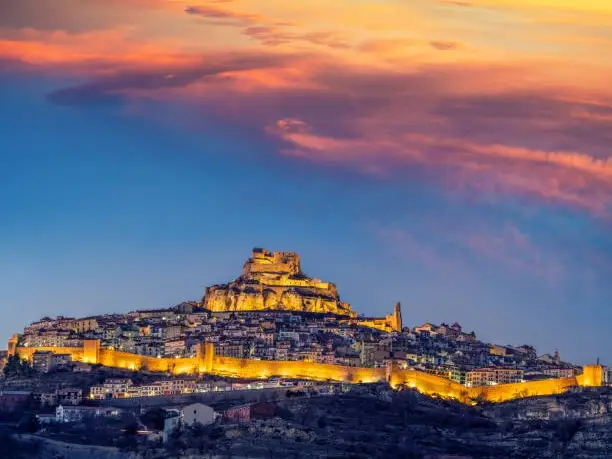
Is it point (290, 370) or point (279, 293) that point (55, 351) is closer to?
point (290, 370)

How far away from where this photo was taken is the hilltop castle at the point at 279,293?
7956 cm

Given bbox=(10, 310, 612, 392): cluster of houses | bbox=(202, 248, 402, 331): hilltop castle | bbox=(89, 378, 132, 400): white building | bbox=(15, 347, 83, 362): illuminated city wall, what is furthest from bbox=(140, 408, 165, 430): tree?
bbox=(202, 248, 402, 331): hilltop castle

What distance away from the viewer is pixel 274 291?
265ft

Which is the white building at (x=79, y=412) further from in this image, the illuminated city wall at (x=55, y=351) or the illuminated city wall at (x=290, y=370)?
the illuminated city wall at (x=55, y=351)

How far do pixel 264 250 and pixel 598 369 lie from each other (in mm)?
19234

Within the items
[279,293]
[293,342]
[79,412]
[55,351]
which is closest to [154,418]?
[79,412]

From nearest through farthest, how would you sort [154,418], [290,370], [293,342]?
1. [154,418]
2. [290,370]
3. [293,342]

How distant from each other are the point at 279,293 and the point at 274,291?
22 cm

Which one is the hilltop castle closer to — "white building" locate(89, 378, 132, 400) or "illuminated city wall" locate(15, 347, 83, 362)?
"illuminated city wall" locate(15, 347, 83, 362)

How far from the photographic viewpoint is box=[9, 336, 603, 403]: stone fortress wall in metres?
65.2

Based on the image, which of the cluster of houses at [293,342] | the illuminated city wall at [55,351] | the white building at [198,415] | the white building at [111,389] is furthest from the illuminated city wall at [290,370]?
the white building at [198,415]

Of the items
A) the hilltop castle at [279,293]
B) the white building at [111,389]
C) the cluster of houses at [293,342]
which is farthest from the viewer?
the hilltop castle at [279,293]

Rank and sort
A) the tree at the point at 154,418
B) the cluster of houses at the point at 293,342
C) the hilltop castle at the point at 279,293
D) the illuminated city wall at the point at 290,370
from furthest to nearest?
the hilltop castle at the point at 279,293
the cluster of houses at the point at 293,342
the illuminated city wall at the point at 290,370
the tree at the point at 154,418

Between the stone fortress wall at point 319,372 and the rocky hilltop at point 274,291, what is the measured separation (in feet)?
34.8
